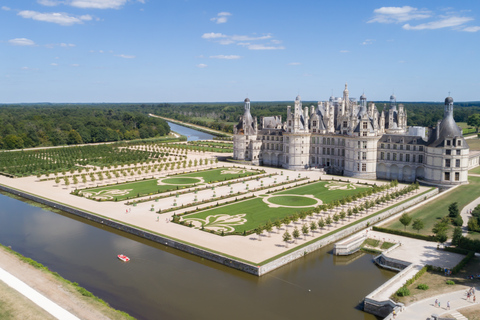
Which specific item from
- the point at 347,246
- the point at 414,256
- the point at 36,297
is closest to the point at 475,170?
the point at 414,256

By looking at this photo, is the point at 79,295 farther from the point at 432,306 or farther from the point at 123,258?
the point at 432,306

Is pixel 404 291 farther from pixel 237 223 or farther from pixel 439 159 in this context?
pixel 439 159

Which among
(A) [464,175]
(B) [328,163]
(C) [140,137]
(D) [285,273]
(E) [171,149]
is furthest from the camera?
(C) [140,137]

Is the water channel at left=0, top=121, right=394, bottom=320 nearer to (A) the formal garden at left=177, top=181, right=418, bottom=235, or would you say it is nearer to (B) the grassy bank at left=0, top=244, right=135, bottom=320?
(B) the grassy bank at left=0, top=244, right=135, bottom=320

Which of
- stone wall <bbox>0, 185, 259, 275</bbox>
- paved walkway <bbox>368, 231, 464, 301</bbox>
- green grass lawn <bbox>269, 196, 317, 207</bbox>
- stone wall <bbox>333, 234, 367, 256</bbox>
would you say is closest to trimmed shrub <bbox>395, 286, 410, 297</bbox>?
paved walkway <bbox>368, 231, 464, 301</bbox>

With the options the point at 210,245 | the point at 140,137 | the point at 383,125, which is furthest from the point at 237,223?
the point at 140,137
